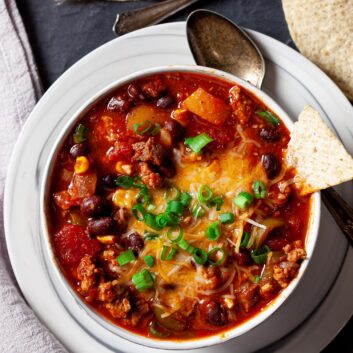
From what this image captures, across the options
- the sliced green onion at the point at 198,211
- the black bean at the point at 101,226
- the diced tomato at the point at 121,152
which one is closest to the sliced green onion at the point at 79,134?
the diced tomato at the point at 121,152

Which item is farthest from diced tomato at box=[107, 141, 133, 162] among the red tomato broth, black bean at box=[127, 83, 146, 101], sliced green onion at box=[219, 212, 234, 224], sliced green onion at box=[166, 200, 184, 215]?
sliced green onion at box=[219, 212, 234, 224]

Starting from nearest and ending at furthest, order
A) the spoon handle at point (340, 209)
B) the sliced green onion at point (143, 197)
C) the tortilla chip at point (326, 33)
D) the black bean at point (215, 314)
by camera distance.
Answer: the black bean at point (215, 314)
the sliced green onion at point (143, 197)
the spoon handle at point (340, 209)
the tortilla chip at point (326, 33)

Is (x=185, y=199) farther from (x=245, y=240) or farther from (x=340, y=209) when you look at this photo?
(x=340, y=209)

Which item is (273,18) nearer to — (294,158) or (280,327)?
(294,158)

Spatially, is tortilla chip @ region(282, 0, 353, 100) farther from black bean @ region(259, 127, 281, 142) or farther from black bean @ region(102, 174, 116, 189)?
black bean @ region(102, 174, 116, 189)

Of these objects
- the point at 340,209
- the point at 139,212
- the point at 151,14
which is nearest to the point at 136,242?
the point at 139,212

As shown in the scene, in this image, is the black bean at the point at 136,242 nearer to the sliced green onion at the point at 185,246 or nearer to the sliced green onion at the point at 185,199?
the sliced green onion at the point at 185,246

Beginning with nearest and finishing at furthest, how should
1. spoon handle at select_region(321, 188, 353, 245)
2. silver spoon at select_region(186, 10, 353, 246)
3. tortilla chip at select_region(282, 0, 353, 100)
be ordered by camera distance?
1. spoon handle at select_region(321, 188, 353, 245)
2. silver spoon at select_region(186, 10, 353, 246)
3. tortilla chip at select_region(282, 0, 353, 100)
